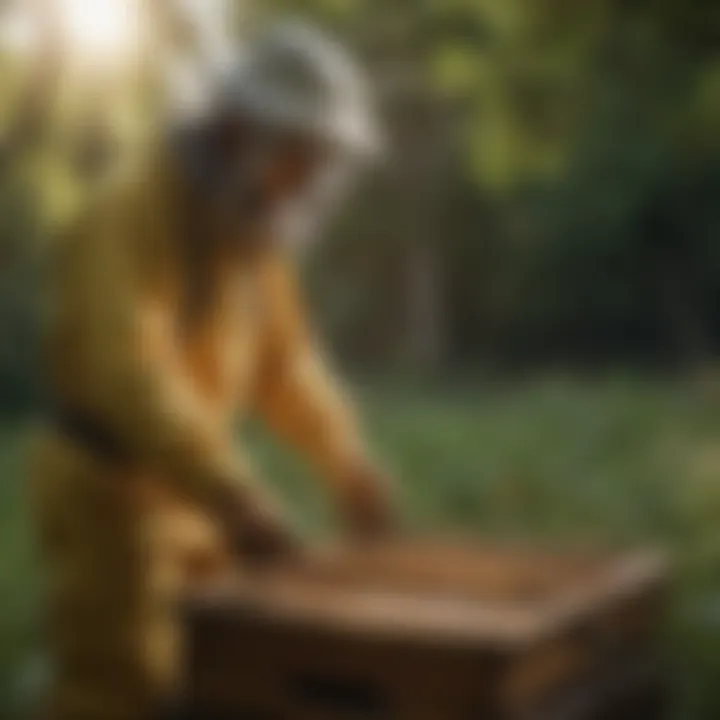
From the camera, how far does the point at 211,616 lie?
4.23 ft

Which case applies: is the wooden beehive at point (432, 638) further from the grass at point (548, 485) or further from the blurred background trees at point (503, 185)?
the blurred background trees at point (503, 185)

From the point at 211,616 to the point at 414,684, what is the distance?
0.20 m

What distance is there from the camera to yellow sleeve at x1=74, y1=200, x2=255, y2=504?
4.15ft

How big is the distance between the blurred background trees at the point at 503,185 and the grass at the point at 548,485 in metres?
0.05

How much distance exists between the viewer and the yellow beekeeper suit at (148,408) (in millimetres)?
1269

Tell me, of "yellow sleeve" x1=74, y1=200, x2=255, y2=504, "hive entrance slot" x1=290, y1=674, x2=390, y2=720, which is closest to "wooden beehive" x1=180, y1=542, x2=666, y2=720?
"hive entrance slot" x1=290, y1=674, x2=390, y2=720

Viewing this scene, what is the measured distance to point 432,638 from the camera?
1.20 meters

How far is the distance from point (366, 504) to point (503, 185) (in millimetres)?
321

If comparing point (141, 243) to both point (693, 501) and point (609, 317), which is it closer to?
point (609, 317)

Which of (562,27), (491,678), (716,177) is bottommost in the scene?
(491,678)

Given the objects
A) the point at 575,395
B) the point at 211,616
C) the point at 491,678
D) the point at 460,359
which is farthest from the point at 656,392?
the point at 211,616

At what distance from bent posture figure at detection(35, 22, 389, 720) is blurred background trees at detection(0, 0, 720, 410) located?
5cm

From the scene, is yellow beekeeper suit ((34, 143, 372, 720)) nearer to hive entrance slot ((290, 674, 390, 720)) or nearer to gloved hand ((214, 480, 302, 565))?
gloved hand ((214, 480, 302, 565))

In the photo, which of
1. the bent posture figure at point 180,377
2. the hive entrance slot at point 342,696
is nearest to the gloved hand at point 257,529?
the bent posture figure at point 180,377
